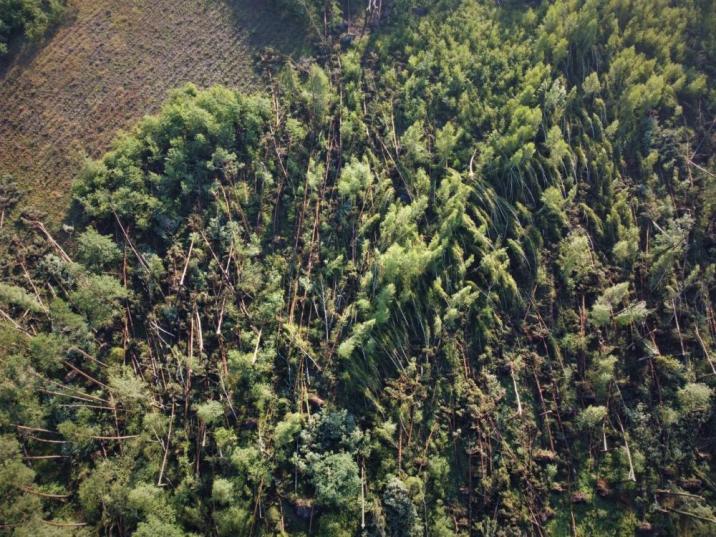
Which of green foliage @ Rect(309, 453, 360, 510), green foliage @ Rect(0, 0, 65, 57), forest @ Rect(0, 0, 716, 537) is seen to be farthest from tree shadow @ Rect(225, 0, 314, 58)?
green foliage @ Rect(309, 453, 360, 510)

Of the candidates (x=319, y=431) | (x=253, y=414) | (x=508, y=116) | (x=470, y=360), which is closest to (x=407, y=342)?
(x=470, y=360)

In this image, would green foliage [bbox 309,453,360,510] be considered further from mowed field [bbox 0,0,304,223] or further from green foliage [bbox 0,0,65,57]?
green foliage [bbox 0,0,65,57]

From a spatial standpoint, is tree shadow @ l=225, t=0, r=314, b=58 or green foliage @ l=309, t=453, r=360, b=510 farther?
tree shadow @ l=225, t=0, r=314, b=58

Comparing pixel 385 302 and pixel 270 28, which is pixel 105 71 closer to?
pixel 270 28

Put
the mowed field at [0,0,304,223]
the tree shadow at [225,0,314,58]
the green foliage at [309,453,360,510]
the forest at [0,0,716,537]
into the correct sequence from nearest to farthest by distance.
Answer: the green foliage at [309,453,360,510] < the forest at [0,0,716,537] < the mowed field at [0,0,304,223] < the tree shadow at [225,0,314,58]

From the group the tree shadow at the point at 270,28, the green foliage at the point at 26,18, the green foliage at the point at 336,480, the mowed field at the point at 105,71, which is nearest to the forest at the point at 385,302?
the green foliage at the point at 336,480

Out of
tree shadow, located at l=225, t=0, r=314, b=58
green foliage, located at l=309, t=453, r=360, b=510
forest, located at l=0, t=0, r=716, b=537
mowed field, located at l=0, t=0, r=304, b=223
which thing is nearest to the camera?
green foliage, located at l=309, t=453, r=360, b=510

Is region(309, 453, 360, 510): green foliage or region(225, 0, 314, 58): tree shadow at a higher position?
region(225, 0, 314, 58): tree shadow

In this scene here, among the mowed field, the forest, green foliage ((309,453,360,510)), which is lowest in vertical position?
green foliage ((309,453,360,510))
